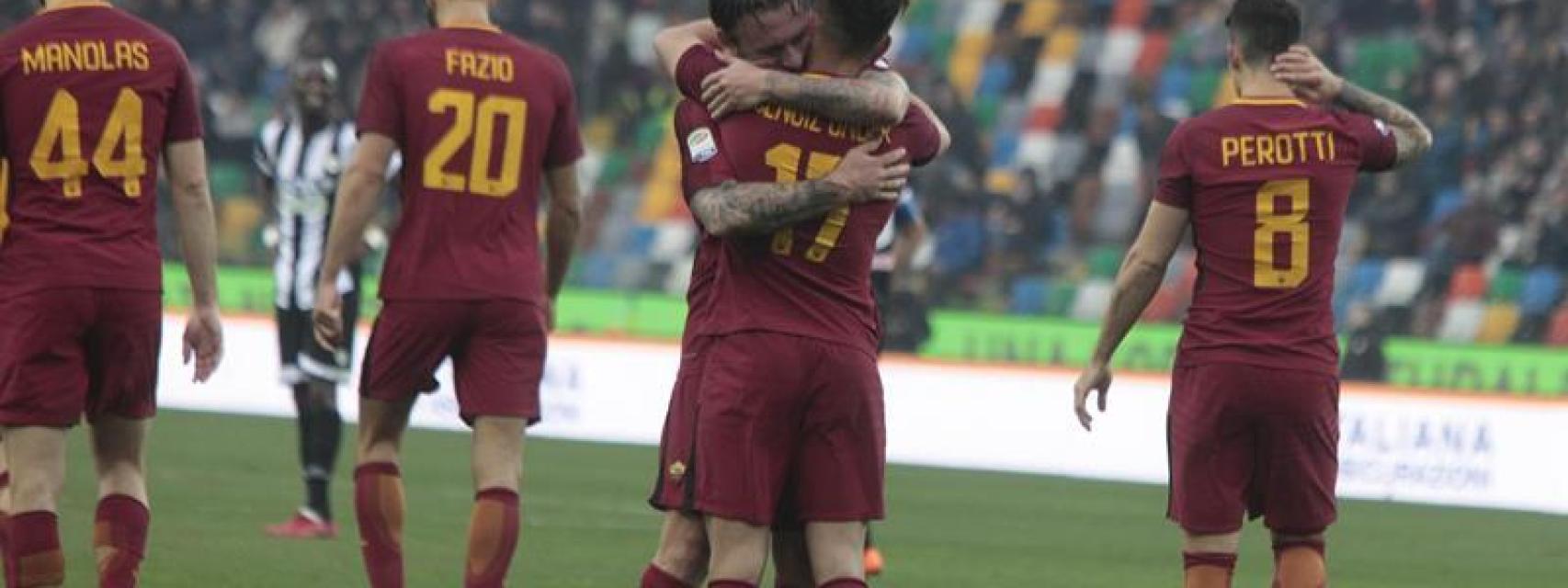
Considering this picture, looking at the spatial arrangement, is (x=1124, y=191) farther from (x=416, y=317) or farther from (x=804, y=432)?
(x=804, y=432)

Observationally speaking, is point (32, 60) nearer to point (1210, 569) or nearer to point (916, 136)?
point (916, 136)

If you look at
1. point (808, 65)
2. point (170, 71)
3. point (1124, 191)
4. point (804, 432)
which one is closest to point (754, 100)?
point (808, 65)

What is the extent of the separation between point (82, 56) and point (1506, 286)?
1513 cm

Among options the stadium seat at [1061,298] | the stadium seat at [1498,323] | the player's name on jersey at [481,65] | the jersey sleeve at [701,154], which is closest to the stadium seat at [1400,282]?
the stadium seat at [1498,323]

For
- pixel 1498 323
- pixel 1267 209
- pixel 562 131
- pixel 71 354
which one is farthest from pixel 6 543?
pixel 1498 323

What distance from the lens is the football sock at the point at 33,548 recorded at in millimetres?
8633

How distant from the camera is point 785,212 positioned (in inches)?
273

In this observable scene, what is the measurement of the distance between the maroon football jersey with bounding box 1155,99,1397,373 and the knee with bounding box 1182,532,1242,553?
20.2 inches

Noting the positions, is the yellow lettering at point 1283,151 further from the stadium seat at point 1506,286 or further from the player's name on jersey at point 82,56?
the stadium seat at point 1506,286

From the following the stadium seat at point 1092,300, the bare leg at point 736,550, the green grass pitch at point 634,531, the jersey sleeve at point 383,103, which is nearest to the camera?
the bare leg at point 736,550

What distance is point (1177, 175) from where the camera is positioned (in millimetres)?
8797

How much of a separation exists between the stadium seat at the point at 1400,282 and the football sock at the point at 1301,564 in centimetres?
1335

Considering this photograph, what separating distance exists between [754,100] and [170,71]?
2.44 m

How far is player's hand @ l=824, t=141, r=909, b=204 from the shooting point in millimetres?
6984
